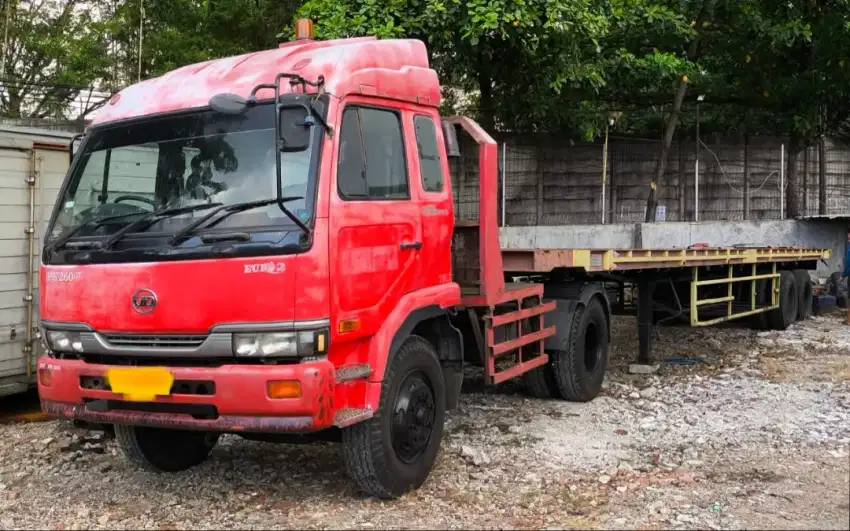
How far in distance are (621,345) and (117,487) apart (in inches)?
278

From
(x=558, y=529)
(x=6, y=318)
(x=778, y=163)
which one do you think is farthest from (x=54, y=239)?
(x=778, y=163)

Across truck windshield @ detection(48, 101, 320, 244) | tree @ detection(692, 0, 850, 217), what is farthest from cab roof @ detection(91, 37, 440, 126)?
tree @ detection(692, 0, 850, 217)

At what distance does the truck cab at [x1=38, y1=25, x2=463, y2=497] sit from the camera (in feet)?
13.1

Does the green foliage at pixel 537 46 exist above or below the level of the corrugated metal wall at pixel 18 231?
above

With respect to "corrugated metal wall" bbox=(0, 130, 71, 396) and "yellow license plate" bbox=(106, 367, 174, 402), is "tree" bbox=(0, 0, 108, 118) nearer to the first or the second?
"corrugated metal wall" bbox=(0, 130, 71, 396)

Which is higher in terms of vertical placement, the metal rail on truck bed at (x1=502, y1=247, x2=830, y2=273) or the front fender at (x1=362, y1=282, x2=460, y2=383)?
the metal rail on truck bed at (x1=502, y1=247, x2=830, y2=273)

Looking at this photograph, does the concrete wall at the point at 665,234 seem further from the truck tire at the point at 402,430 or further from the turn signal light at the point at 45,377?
the turn signal light at the point at 45,377

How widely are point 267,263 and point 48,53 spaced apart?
57.2ft

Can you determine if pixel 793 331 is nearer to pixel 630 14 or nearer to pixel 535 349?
pixel 630 14

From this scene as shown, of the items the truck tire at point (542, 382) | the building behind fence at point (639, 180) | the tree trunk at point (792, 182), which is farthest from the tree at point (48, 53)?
the tree trunk at point (792, 182)

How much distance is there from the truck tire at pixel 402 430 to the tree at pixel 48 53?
1460cm

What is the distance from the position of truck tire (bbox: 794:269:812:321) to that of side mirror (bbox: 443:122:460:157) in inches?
361

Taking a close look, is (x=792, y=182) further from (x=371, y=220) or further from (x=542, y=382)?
(x=371, y=220)

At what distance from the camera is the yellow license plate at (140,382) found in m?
4.09
